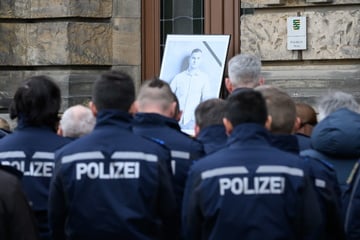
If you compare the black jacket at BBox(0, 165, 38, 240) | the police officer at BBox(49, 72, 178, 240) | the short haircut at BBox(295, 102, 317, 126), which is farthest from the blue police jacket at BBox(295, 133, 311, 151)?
the black jacket at BBox(0, 165, 38, 240)

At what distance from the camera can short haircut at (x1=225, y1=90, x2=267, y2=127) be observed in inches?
203

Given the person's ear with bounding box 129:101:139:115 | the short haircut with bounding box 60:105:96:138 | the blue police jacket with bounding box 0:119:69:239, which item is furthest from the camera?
the short haircut with bounding box 60:105:96:138

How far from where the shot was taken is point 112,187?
5.32 metres

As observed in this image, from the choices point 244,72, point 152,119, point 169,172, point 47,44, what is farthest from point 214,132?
point 47,44

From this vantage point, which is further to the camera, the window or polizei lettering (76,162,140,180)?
the window

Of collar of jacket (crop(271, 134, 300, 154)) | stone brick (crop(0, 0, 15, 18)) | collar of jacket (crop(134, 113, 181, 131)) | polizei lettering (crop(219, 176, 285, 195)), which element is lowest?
polizei lettering (crop(219, 176, 285, 195))

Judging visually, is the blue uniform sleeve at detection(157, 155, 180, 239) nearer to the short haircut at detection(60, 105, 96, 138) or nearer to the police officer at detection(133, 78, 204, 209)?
the police officer at detection(133, 78, 204, 209)

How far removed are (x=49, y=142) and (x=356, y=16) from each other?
14.1ft

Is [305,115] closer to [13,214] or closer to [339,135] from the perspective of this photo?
[339,135]

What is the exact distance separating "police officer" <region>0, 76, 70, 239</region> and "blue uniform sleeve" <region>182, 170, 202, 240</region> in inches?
42.1

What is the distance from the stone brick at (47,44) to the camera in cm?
1077

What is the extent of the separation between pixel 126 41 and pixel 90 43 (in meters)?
0.39

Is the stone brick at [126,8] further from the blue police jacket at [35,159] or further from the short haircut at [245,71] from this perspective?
the blue police jacket at [35,159]

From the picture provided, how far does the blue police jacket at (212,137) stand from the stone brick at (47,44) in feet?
15.7
